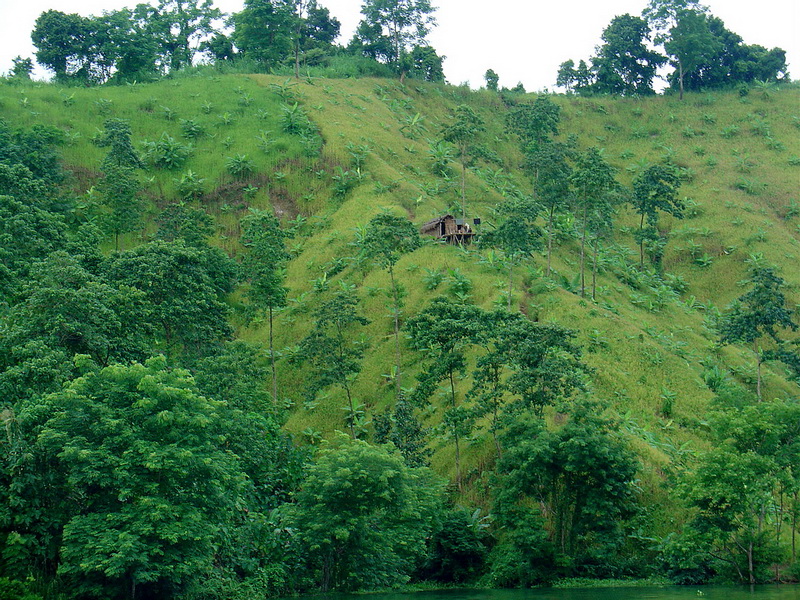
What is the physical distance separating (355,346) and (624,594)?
76.3ft

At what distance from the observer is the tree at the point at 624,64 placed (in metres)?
95.9

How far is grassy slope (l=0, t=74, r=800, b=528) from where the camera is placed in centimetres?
4431

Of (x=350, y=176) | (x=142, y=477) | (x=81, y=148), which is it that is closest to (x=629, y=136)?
(x=350, y=176)

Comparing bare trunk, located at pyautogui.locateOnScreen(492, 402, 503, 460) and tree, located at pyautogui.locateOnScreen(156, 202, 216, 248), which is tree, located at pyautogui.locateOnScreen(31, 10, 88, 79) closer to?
tree, located at pyautogui.locateOnScreen(156, 202, 216, 248)

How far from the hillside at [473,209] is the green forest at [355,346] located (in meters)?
0.27

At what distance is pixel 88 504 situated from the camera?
26.9 metres

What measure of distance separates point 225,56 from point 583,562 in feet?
251

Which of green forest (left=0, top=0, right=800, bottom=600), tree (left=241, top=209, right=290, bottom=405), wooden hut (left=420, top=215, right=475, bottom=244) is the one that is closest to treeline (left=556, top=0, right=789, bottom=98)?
green forest (left=0, top=0, right=800, bottom=600)

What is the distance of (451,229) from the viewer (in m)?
54.7

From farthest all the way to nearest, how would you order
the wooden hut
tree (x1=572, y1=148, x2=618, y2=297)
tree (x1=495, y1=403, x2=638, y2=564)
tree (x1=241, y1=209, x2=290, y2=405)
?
the wooden hut, tree (x1=572, y1=148, x2=618, y2=297), tree (x1=241, y1=209, x2=290, y2=405), tree (x1=495, y1=403, x2=638, y2=564)

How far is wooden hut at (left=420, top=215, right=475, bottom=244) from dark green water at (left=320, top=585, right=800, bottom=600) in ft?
89.4

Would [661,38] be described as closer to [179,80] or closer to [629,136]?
[629,136]

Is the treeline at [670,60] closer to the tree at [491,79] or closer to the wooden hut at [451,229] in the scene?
the tree at [491,79]

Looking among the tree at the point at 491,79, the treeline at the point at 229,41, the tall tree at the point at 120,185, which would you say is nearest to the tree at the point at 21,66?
the treeline at the point at 229,41
